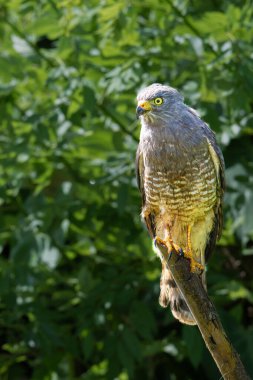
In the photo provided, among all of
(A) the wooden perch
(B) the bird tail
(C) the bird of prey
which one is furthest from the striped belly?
(A) the wooden perch

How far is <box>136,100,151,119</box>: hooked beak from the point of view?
466cm

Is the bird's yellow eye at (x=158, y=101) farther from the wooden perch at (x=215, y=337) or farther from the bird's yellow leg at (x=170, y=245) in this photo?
the wooden perch at (x=215, y=337)

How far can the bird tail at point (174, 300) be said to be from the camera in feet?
15.3

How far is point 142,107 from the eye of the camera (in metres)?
4.68

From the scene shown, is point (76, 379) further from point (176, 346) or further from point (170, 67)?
point (170, 67)

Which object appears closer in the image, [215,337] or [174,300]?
[215,337]

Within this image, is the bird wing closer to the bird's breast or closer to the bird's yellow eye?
the bird's breast

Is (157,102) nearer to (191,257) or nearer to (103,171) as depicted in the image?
(191,257)

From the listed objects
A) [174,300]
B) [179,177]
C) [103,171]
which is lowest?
[103,171]

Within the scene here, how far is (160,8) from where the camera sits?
19.5 ft

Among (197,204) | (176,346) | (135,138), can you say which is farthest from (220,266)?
(197,204)

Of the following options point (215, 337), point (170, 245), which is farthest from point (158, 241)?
point (215, 337)

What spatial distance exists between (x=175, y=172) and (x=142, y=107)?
1.33ft

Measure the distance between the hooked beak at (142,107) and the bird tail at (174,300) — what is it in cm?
89
